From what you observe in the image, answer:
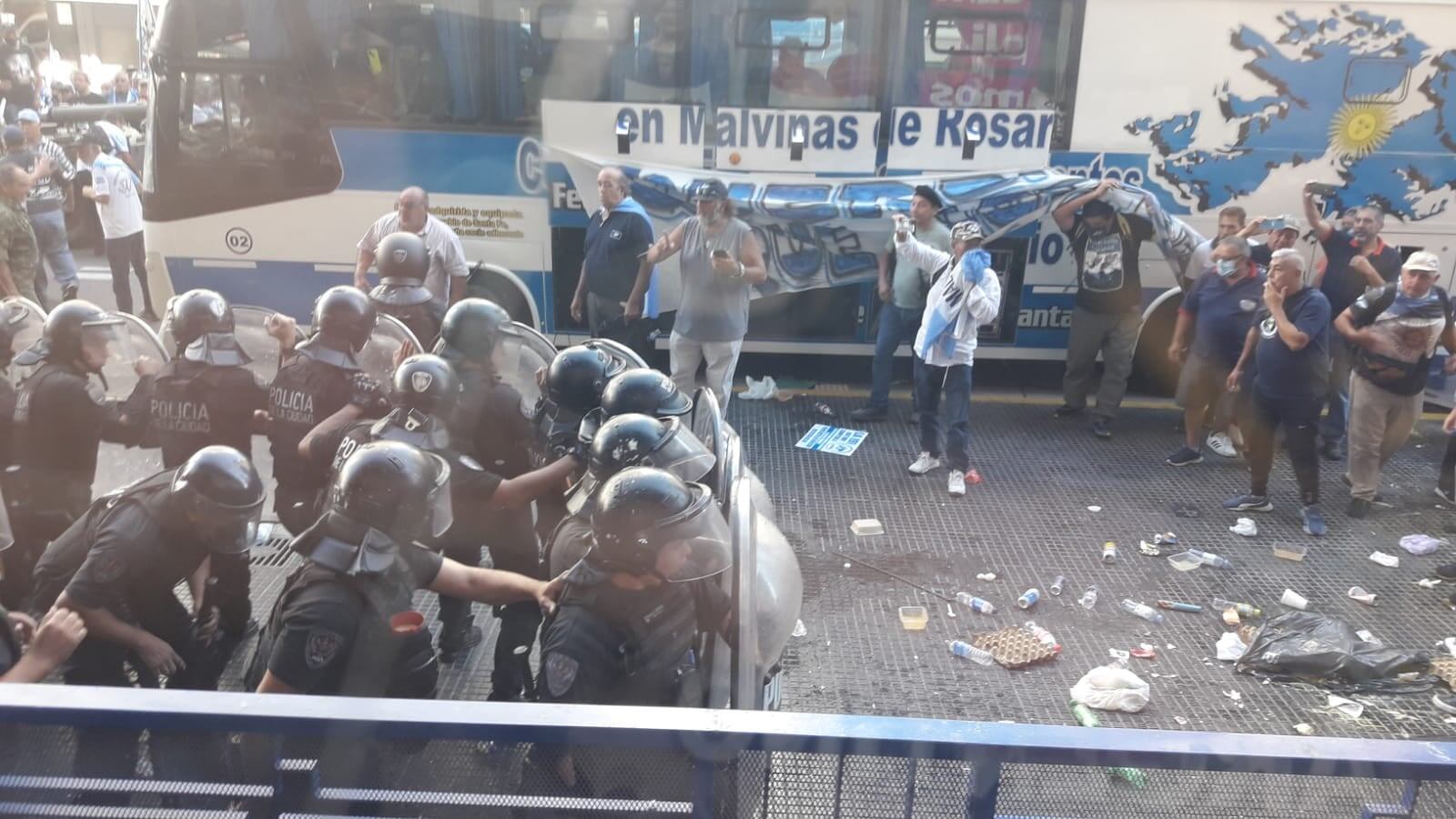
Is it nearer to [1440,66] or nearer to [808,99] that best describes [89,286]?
[808,99]

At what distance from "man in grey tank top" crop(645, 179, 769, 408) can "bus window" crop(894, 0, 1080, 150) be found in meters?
2.05

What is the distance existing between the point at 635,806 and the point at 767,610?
1.29m

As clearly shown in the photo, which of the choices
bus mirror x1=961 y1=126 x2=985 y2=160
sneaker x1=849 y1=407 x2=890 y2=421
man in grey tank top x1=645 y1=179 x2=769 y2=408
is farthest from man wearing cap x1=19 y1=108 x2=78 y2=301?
bus mirror x1=961 y1=126 x2=985 y2=160

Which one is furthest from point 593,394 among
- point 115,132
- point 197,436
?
point 115,132

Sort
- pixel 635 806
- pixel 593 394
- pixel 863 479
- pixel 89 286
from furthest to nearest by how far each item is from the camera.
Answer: pixel 89 286 < pixel 863 479 < pixel 593 394 < pixel 635 806

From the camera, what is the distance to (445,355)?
4.42m

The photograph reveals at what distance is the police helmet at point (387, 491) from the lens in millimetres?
2930

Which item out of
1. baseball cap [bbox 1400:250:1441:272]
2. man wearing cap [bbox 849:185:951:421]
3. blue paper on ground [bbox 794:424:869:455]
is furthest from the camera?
blue paper on ground [bbox 794:424:869:455]

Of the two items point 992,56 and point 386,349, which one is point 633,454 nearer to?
point 386,349

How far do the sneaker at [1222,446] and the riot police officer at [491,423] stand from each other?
5710 mm

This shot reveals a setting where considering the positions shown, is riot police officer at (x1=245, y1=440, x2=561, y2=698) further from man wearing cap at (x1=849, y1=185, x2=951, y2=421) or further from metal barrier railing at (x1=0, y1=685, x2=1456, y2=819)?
man wearing cap at (x1=849, y1=185, x2=951, y2=421)

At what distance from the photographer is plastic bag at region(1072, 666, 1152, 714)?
15.0ft

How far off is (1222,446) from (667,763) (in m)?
7.05

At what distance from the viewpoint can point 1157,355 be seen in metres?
8.67
